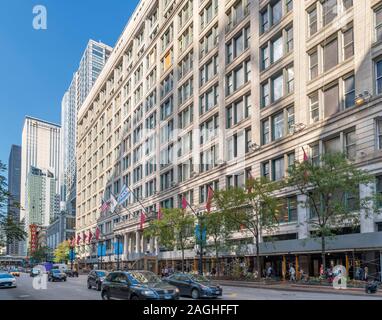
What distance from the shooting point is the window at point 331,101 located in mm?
43156

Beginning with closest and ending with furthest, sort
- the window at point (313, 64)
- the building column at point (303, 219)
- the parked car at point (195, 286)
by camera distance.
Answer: the parked car at point (195, 286), the building column at point (303, 219), the window at point (313, 64)

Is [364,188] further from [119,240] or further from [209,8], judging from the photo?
[119,240]

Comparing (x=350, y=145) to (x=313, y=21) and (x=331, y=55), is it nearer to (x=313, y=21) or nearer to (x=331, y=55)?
(x=331, y=55)

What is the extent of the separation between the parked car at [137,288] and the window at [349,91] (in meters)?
25.3

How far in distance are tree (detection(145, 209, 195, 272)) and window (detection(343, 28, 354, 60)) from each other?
26340 mm

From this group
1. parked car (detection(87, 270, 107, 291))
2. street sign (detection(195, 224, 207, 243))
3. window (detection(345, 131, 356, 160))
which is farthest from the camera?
street sign (detection(195, 224, 207, 243))

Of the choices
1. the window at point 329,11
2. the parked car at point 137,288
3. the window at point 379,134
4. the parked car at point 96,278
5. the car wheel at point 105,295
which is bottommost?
the parked car at point 96,278

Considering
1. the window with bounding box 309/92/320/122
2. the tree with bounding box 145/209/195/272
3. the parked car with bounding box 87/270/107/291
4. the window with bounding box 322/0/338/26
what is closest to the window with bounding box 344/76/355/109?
the window with bounding box 309/92/320/122

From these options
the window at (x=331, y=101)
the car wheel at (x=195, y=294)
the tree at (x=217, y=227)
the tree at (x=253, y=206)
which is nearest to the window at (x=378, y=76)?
the window at (x=331, y=101)

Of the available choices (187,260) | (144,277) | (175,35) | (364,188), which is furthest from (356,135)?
(175,35)

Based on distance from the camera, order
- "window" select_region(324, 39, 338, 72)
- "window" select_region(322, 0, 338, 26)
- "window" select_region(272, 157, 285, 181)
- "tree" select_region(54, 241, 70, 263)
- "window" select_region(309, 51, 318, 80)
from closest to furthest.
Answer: "window" select_region(324, 39, 338, 72) < "window" select_region(322, 0, 338, 26) < "window" select_region(309, 51, 318, 80) < "window" select_region(272, 157, 285, 181) < "tree" select_region(54, 241, 70, 263)

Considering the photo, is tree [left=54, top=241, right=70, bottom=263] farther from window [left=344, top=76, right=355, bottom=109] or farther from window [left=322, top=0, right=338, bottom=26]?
window [left=344, top=76, right=355, bottom=109]

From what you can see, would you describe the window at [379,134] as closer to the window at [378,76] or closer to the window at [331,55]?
the window at [378,76]

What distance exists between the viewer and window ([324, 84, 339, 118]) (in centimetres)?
4316
